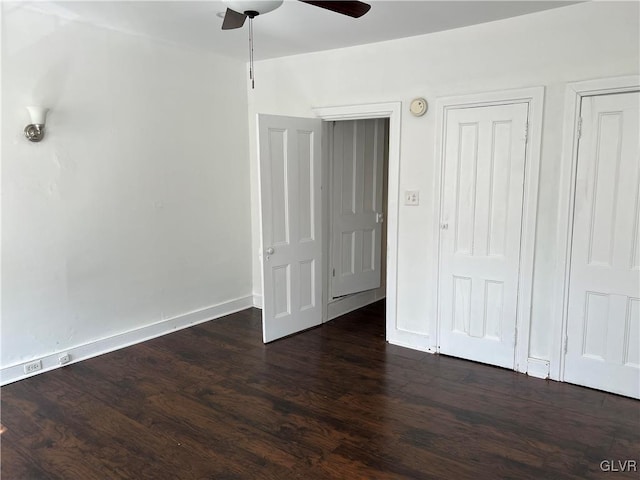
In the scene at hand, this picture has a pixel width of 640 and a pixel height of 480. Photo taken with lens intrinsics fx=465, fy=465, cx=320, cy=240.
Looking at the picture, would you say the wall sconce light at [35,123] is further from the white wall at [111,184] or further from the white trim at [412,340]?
the white trim at [412,340]

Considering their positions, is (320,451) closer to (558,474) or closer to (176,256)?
(558,474)

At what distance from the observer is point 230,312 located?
495cm

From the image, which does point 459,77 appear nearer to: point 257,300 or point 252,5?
point 252,5

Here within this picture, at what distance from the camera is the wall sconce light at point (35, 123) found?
129 inches

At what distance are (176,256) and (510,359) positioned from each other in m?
3.04

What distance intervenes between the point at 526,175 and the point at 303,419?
2308 millimetres

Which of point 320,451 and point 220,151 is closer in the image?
point 320,451

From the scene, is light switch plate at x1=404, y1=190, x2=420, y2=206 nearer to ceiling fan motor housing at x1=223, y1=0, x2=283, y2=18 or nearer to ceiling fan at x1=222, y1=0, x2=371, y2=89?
ceiling fan at x1=222, y1=0, x2=371, y2=89

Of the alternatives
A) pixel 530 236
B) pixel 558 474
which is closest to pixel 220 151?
pixel 530 236

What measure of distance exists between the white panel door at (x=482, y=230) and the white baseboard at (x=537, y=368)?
0.12 metres

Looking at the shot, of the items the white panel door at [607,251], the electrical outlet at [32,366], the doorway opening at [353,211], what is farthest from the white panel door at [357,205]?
the electrical outlet at [32,366]

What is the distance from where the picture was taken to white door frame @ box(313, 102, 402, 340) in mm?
3943

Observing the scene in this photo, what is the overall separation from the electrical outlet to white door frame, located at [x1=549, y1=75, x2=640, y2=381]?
379 centimetres

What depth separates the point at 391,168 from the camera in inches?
158
